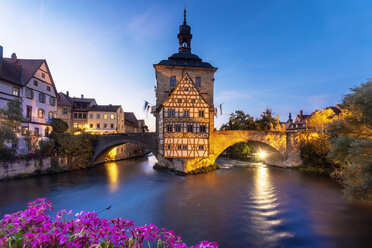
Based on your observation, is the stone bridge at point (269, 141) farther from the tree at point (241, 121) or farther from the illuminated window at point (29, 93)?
the illuminated window at point (29, 93)

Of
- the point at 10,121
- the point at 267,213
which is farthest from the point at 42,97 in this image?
the point at 267,213

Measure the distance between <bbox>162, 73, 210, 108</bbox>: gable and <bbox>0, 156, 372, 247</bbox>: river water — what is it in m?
7.83

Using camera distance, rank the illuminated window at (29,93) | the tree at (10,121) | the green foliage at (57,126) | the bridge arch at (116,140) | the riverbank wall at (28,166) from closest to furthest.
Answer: the tree at (10,121) < the riverbank wall at (28,166) < the illuminated window at (29,93) < the green foliage at (57,126) < the bridge arch at (116,140)

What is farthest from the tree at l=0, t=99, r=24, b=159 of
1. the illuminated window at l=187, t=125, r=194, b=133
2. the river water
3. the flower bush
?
the flower bush

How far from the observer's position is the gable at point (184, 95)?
19939 millimetres

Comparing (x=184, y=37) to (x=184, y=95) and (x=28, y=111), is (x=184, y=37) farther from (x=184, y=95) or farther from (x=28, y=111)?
(x=28, y=111)

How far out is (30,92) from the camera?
68.2ft

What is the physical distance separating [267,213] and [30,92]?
25873mm

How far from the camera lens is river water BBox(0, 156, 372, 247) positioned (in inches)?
348

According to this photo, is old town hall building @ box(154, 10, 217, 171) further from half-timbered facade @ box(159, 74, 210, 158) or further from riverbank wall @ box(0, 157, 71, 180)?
riverbank wall @ box(0, 157, 71, 180)

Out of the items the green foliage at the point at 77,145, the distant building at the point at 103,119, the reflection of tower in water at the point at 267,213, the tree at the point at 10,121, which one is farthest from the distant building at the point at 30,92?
the reflection of tower in water at the point at 267,213

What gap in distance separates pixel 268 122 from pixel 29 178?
34155mm

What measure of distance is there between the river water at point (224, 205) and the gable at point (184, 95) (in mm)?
7827

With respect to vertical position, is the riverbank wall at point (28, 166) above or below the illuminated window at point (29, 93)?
below
